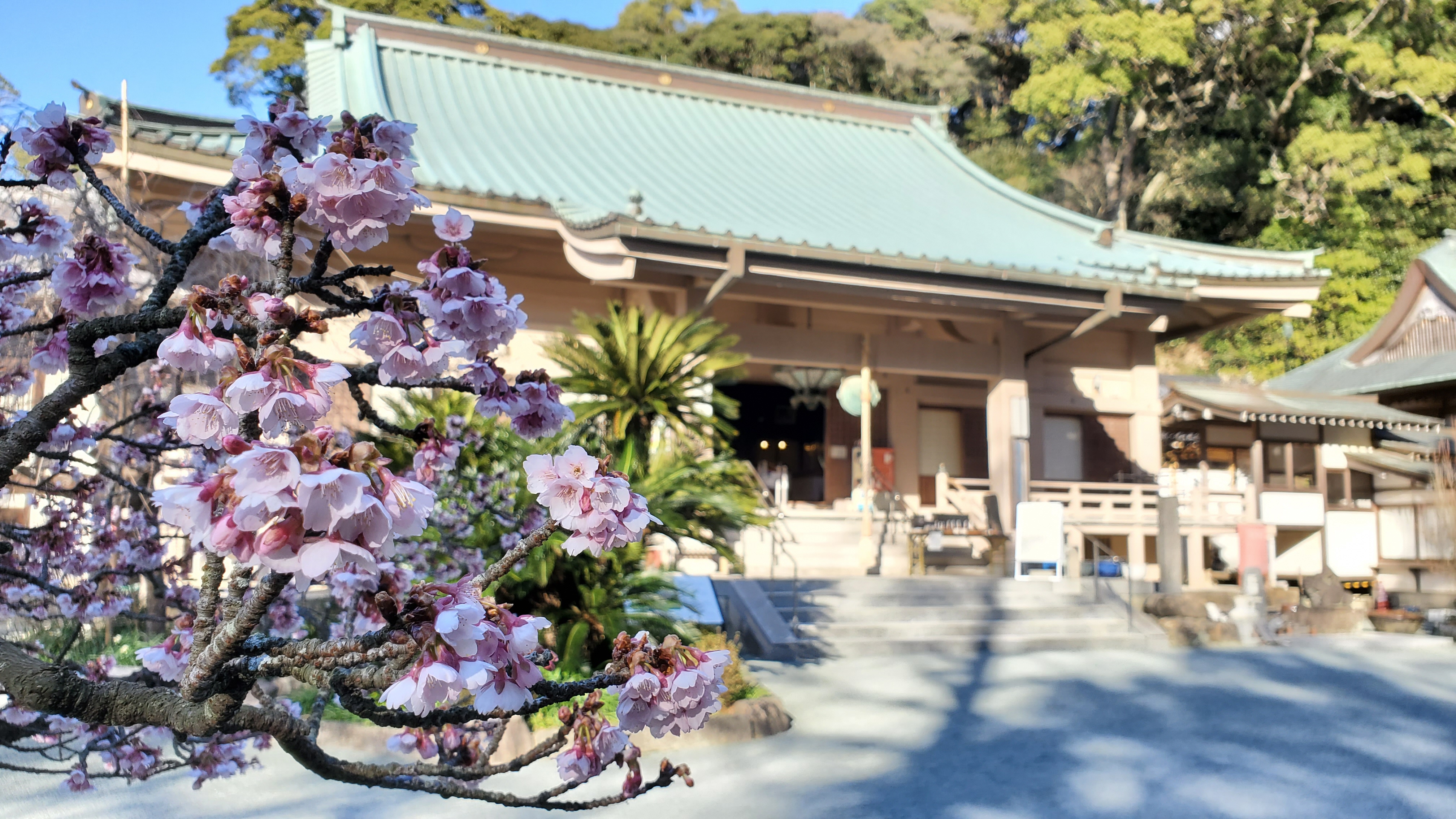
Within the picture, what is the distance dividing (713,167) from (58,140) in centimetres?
1365

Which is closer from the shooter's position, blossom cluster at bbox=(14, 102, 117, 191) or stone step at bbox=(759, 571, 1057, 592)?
blossom cluster at bbox=(14, 102, 117, 191)

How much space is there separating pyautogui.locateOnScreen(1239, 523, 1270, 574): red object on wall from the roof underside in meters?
3.40

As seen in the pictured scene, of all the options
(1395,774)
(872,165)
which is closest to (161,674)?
(1395,774)

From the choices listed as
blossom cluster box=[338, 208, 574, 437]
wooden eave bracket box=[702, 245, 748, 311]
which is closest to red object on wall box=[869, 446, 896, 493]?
wooden eave bracket box=[702, 245, 748, 311]

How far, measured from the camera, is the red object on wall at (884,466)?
670 inches

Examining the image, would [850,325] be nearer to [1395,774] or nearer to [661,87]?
[661,87]

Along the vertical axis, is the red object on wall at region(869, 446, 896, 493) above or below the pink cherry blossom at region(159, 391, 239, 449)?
above

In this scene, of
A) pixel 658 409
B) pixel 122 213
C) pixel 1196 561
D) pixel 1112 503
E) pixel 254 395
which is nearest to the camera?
pixel 254 395

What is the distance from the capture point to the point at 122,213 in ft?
7.45

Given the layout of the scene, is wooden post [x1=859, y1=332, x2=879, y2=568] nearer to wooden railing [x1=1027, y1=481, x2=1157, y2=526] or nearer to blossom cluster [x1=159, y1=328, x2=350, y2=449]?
wooden railing [x1=1027, y1=481, x2=1157, y2=526]

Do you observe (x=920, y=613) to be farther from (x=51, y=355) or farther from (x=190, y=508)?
(x=190, y=508)

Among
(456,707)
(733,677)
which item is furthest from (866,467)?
(456,707)

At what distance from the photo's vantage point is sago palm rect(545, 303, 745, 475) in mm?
7516

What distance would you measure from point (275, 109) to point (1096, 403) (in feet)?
48.2
